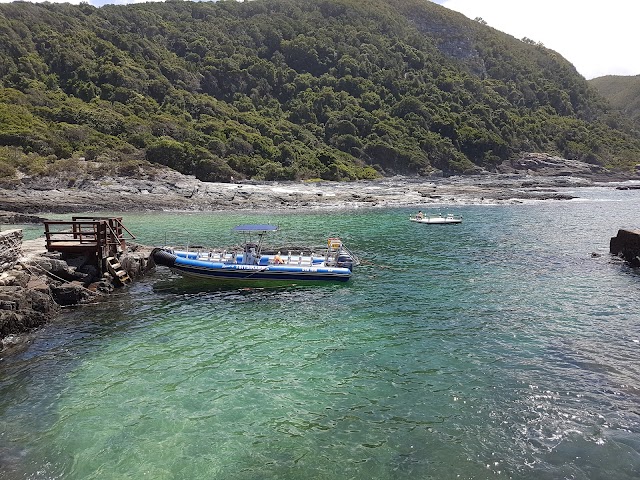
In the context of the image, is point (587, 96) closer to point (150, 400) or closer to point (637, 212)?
point (637, 212)

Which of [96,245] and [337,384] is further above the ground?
[96,245]

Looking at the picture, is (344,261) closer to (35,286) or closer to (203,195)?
(35,286)

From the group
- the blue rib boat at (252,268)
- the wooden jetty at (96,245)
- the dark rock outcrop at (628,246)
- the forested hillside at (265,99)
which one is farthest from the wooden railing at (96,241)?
the forested hillside at (265,99)

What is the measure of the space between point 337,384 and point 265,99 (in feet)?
430

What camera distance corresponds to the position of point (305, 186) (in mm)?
76562

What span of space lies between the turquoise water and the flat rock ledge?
0.79 meters

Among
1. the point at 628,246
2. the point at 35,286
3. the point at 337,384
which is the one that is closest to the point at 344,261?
the point at 337,384

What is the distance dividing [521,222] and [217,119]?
7907cm

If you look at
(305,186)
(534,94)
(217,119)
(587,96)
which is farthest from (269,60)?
(587,96)

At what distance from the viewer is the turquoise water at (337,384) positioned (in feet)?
29.2

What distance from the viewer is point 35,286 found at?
1738 cm

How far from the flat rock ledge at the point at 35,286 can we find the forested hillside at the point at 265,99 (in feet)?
153

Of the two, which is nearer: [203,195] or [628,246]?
[628,246]

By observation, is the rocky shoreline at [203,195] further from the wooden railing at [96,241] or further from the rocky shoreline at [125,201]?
the wooden railing at [96,241]
